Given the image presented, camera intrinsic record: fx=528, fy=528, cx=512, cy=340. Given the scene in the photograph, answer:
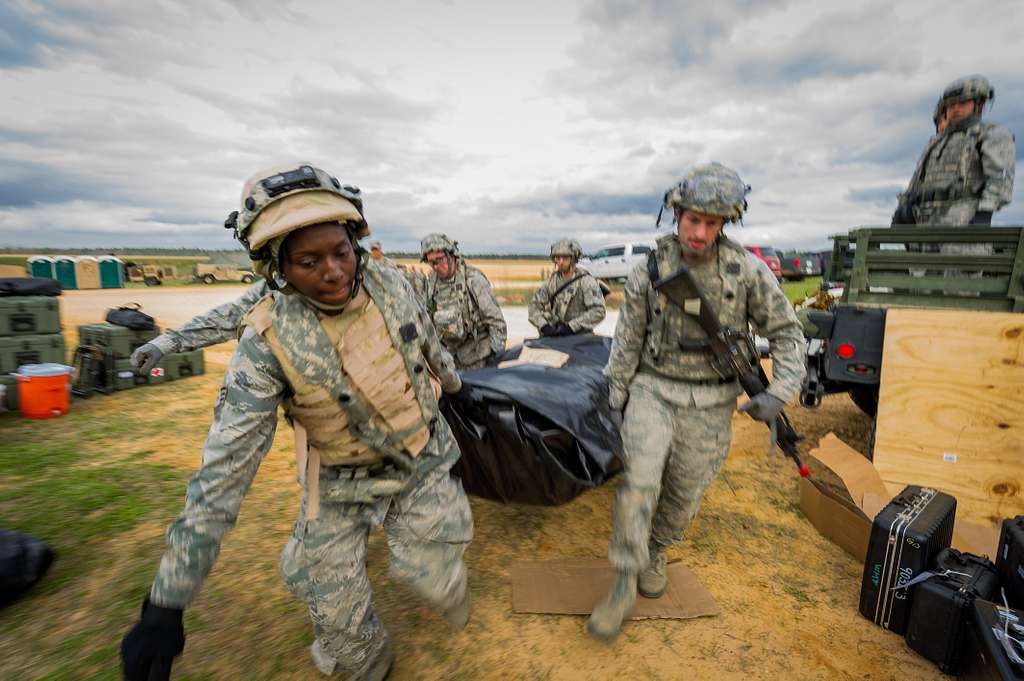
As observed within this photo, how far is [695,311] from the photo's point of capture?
2377mm

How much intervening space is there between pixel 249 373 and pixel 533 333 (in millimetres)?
9841

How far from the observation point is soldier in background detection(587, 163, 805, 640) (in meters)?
2.33

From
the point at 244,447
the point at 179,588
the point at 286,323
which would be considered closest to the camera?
the point at 179,588

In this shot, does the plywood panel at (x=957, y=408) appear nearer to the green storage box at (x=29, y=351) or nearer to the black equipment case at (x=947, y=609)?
the black equipment case at (x=947, y=609)

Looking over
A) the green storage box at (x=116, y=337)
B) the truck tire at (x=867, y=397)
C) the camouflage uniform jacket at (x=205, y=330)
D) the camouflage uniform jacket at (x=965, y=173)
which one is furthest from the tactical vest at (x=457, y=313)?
the green storage box at (x=116, y=337)

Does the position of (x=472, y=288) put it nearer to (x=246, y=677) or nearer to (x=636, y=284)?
(x=636, y=284)

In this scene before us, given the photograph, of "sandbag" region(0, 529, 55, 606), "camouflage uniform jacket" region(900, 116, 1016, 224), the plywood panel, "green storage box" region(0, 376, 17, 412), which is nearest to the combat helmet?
"sandbag" region(0, 529, 55, 606)

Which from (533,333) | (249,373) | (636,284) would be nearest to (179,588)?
(249,373)

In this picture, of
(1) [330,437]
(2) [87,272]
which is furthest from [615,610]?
(2) [87,272]

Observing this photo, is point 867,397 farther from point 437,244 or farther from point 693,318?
point 437,244

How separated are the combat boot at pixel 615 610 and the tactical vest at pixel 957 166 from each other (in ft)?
13.3

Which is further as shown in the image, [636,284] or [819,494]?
[819,494]

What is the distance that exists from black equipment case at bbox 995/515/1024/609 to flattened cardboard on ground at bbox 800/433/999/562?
2.11 feet

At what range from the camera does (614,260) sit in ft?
69.3
